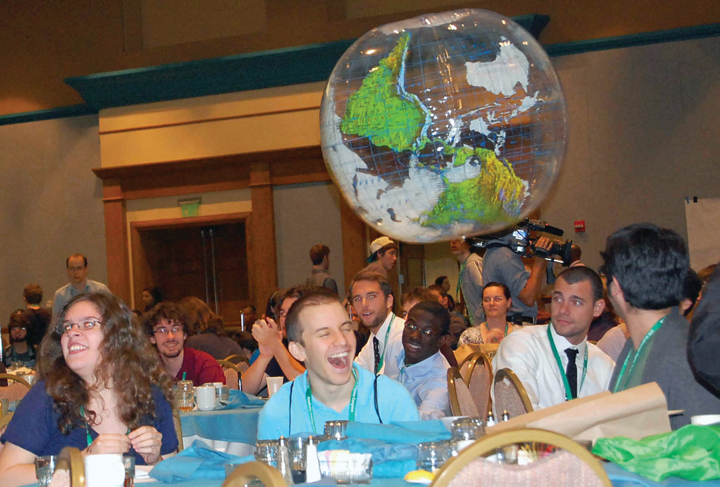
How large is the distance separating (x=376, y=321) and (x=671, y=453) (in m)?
3.17

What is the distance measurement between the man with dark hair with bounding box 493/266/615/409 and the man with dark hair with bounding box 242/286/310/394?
1.46 metres

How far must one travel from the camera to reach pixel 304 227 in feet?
33.1

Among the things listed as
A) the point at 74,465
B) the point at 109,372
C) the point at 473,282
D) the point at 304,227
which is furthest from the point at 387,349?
the point at 304,227

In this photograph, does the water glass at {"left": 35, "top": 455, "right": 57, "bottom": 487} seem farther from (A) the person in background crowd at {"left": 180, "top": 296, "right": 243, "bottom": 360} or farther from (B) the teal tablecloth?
(A) the person in background crowd at {"left": 180, "top": 296, "right": 243, "bottom": 360}

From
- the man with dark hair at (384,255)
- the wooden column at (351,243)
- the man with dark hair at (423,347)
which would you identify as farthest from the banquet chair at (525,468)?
the wooden column at (351,243)

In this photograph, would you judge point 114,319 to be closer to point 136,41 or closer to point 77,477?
point 77,477

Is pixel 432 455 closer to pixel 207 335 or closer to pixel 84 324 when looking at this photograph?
pixel 84 324

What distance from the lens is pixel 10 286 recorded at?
1107 cm

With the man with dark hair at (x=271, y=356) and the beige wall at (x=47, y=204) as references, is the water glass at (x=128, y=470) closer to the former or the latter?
the man with dark hair at (x=271, y=356)

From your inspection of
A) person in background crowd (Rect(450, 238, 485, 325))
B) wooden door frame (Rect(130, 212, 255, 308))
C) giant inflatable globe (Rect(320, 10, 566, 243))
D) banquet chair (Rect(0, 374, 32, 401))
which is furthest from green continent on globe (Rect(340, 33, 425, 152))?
wooden door frame (Rect(130, 212, 255, 308))

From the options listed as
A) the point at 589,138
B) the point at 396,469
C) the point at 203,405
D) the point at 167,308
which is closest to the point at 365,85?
the point at 396,469

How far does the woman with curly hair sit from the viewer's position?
2.44 metres

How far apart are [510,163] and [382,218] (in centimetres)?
40

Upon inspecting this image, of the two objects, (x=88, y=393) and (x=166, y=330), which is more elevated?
(x=166, y=330)
